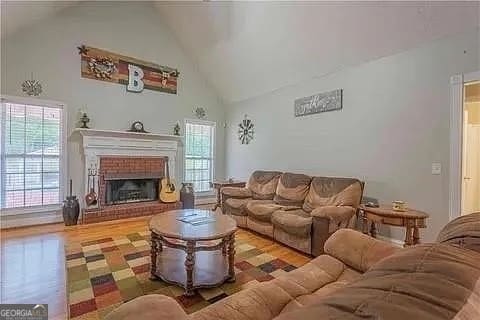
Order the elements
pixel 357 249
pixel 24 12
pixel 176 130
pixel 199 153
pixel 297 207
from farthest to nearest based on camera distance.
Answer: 1. pixel 199 153
2. pixel 176 130
3. pixel 297 207
4. pixel 24 12
5. pixel 357 249

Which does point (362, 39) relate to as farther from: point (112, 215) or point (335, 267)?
point (112, 215)

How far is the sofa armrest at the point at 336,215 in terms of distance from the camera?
286cm

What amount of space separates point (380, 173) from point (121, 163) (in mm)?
4383

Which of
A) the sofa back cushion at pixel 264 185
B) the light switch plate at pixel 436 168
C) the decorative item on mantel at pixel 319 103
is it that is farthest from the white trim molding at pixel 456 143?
the sofa back cushion at pixel 264 185

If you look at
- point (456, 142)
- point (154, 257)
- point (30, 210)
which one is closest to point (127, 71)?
point (30, 210)

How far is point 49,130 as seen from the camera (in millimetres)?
4391

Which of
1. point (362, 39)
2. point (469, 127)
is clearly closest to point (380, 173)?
point (469, 127)

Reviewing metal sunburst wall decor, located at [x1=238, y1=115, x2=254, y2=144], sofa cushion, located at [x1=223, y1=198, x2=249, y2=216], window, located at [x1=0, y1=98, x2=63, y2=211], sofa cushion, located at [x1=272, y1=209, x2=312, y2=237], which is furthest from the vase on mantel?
sofa cushion, located at [x1=272, y1=209, x2=312, y2=237]

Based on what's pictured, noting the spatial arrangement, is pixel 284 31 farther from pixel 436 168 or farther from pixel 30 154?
pixel 30 154

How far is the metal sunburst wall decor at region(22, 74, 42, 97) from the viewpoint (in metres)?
4.13

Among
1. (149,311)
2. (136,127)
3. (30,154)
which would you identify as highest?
(136,127)

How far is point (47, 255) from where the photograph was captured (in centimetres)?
299

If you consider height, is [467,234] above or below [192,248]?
above

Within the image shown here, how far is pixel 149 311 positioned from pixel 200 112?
5.63m
